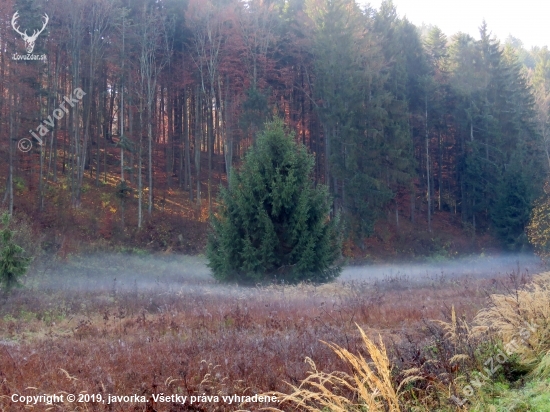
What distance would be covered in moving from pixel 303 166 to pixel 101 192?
18.4 m

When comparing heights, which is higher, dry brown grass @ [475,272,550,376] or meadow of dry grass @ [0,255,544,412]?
dry brown grass @ [475,272,550,376]

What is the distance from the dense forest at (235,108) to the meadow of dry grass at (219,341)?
14.7 metres

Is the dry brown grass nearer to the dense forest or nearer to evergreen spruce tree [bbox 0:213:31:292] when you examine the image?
evergreen spruce tree [bbox 0:213:31:292]

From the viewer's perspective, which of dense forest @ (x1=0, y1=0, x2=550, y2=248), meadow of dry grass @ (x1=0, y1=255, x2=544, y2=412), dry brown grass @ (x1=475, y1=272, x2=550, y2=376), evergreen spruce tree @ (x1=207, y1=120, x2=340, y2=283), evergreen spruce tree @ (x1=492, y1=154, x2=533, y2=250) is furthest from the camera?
evergreen spruce tree @ (x1=492, y1=154, x2=533, y2=250)

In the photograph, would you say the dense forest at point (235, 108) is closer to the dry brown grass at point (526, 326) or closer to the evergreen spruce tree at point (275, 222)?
the evergreen spruce tree at point (275, 222)

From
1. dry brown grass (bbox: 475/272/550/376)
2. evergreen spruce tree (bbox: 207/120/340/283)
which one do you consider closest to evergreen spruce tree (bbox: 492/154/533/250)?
evergreen spruce tree (bbox: 207/120/340/283)

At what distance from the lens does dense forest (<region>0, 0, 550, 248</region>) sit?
29.9 m

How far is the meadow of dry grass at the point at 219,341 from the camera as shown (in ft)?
17.5

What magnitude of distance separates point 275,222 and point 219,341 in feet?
36.3

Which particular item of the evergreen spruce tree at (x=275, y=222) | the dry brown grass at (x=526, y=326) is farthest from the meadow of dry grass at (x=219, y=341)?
the evergreen spruce tree at (x=275, y=222)

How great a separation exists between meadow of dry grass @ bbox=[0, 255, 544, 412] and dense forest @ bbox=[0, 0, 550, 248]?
48.1 feet

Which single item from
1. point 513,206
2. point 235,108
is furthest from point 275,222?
point 513,206

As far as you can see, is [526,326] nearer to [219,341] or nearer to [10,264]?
[219,341]

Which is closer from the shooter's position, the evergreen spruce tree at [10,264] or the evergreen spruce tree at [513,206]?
the evergreen spruce tree at [10,264]
